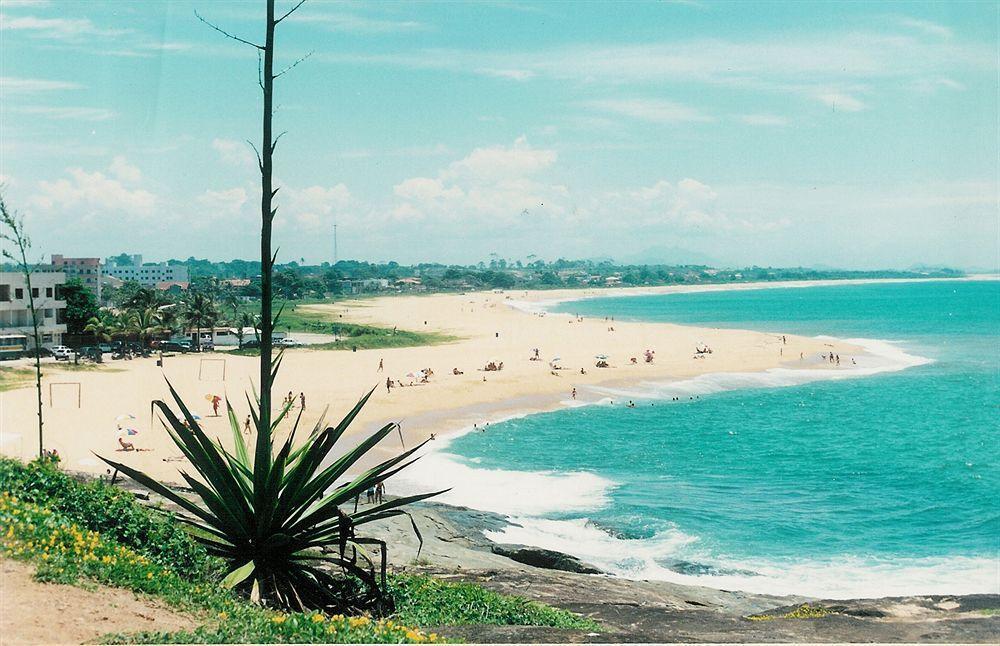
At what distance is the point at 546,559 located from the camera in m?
15.0

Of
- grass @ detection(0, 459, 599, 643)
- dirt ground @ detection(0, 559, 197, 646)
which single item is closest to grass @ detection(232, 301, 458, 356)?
grass @ detection(0, 459, 599, 643)

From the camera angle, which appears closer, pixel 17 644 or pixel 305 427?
pixel 17 644

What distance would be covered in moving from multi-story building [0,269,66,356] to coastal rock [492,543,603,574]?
15.0 m

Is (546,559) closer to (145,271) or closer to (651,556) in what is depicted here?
(651,556)

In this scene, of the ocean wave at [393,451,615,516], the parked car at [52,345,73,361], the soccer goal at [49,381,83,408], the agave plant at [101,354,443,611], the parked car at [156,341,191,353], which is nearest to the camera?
the agave plant at [101,354,443,611]

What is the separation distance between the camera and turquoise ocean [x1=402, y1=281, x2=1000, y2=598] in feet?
56.7

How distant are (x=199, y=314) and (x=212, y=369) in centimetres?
1243

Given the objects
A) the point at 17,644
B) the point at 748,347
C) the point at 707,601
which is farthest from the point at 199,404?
the point at 748,347

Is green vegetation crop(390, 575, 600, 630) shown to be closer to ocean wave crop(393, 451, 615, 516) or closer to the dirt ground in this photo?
the dirt ground

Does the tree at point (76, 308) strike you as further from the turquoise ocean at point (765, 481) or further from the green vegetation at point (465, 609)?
the green vegetation at point (465, 609)

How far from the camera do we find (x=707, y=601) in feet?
43.8

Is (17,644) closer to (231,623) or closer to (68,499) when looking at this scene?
(231,623)

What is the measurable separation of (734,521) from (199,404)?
20.7 metres

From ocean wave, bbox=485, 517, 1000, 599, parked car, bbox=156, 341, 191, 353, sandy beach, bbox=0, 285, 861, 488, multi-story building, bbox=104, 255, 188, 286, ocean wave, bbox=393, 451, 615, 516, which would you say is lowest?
ocean wave, bbox=485, 517, 1000, 599
